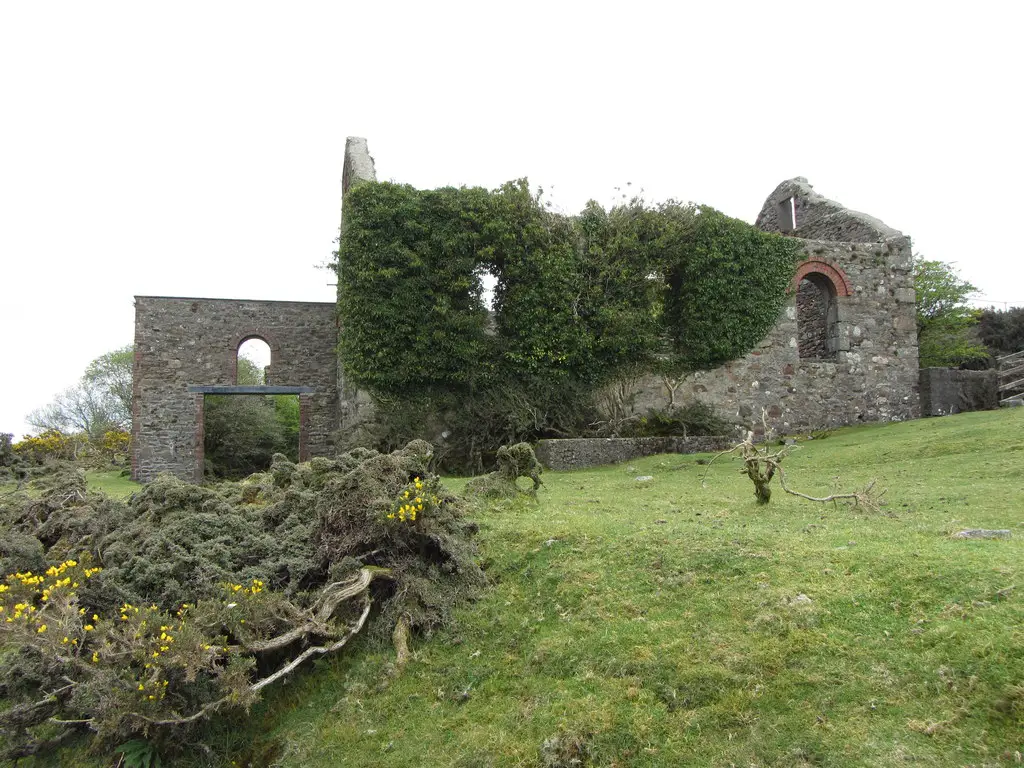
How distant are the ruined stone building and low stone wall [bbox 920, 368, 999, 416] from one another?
1.19ft

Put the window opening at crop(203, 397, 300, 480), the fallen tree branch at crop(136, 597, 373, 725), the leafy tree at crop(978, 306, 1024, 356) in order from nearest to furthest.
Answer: the fallen tree branch at crop(136, 597, 373, 725) → the window opening at crop(203, 397, 300, 480) → the leafy tree at crop(978, 306, 1024, 356)

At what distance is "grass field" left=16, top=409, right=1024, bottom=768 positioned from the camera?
3951 millimetres

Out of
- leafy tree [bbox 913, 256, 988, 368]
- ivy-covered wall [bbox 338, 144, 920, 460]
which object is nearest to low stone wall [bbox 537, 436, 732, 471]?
ivy-covered wall [bbox 338, 144, 920, 460]

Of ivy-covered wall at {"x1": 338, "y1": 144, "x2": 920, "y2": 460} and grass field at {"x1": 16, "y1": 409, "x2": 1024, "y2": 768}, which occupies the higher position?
ivy-covered wall at {"x1": 338, "y1": 144, "x2": 920, "y2": 460}

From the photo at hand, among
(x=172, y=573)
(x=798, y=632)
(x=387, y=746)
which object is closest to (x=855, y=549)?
(x=798, y=632)

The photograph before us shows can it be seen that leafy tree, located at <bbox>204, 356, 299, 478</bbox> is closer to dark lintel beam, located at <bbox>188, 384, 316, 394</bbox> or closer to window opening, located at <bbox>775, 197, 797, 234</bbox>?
dark lintel beam, located at <bbox>188, 384, 316, 394</bbox>

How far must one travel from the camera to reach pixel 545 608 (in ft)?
19.1

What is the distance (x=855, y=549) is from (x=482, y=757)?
3.19m

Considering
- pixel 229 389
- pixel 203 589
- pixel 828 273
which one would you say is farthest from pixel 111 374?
pixel 203 589

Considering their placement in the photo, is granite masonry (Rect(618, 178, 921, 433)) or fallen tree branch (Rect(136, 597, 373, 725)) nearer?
fallen tree branch (Rect(136, 597, 373, 725))

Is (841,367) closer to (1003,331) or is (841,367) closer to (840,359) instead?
(840,359)

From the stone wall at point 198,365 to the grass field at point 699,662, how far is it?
52.0 ft

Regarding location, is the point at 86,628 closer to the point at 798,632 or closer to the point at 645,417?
the point at 798,632

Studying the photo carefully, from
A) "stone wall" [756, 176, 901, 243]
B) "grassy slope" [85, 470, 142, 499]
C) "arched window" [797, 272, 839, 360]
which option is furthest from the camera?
"stone wall" [756, 176, 901, 243]
